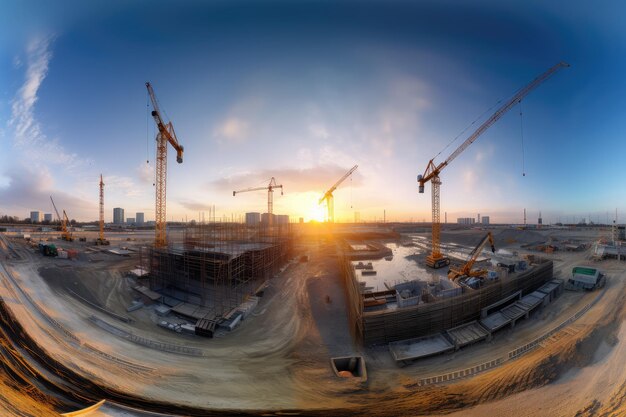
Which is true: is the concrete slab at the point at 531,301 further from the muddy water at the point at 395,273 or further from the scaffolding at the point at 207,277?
the scaffolding at the point at 207,277

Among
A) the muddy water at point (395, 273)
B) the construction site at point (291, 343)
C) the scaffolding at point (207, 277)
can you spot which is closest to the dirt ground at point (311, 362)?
the construction site at point (291, 343)

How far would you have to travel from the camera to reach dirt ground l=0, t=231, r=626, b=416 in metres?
7.48

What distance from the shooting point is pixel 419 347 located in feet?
34.5

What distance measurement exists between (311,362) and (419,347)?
4.44m

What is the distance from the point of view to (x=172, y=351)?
34.2 feet

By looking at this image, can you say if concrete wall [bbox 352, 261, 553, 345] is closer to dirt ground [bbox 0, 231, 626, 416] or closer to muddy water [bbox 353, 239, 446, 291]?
dirt ground [bbox 0, 231, 626, 416]

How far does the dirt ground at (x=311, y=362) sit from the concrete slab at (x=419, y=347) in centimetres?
30

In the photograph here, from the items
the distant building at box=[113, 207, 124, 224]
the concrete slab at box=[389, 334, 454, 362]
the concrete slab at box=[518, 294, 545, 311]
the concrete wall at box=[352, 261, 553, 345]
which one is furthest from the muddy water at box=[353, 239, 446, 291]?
the distant building at box=[113, 207, 124, 224]

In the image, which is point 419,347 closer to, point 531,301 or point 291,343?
point 291,343

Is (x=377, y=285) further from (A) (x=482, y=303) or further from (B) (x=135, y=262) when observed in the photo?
(B) (x=135, y=262)

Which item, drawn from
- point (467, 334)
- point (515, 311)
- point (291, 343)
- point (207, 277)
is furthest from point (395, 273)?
point (207, 277)

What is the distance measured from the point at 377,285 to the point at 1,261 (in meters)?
28.1

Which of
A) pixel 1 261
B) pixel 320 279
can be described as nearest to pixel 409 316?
pixel 320 279

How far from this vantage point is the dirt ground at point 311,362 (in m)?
7.48
